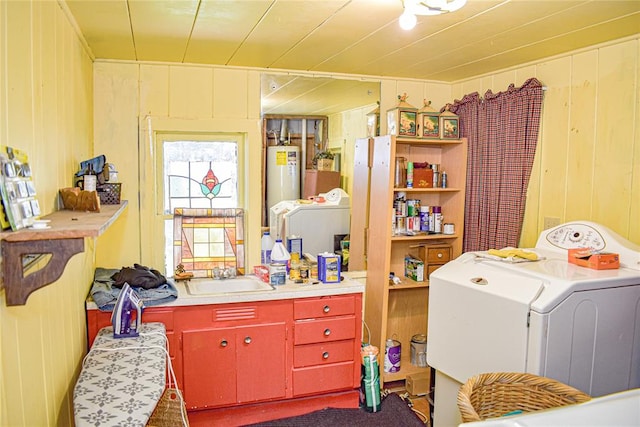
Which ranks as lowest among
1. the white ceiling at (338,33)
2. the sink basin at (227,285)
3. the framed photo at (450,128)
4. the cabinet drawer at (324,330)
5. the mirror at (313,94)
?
the cabinet drawer at (324,330)

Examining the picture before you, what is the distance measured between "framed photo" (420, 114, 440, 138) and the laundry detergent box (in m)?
1.06

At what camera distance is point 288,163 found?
3.39 m

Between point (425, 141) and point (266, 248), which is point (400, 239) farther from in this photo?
point (266, 248)

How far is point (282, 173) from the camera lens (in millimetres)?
3367

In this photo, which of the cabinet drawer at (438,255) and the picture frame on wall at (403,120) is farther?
the cabinet drawer at (438,255)

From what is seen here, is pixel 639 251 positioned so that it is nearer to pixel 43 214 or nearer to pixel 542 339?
pixel 542 339

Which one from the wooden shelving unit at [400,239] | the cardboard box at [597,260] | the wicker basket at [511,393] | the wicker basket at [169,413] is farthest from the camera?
the wooden shelving unit at [400,239]

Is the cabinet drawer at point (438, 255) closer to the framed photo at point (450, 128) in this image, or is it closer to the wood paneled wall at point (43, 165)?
the framed photo at point (450, 128)

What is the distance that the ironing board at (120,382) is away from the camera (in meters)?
1.57

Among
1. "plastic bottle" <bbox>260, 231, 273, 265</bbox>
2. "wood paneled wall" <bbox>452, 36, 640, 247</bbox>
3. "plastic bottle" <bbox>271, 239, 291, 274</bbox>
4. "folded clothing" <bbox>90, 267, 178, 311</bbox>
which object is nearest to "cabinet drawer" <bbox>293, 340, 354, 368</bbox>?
"plastic bottle" <bbox>271, 239, 291, 274</bbox>

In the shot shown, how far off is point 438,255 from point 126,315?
2109 millimetres

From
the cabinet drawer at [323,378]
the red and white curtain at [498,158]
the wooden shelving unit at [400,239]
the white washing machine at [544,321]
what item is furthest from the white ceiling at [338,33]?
the cabinet drawer at [323,378]

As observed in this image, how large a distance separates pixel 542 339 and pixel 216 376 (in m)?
1.72

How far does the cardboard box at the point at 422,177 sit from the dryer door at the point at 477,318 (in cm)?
96
